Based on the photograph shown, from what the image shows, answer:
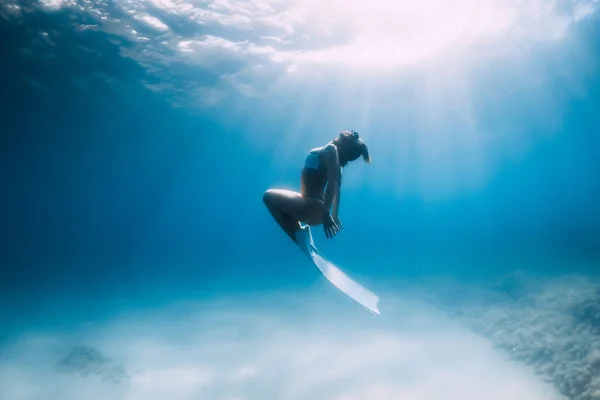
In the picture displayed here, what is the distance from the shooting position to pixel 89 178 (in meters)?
56.9

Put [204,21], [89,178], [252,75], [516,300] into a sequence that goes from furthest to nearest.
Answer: [89,178] → [252,75] → [516,300] → [204,21]

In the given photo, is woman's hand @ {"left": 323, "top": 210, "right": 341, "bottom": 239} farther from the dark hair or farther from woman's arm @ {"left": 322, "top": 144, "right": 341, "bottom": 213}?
the dark hair

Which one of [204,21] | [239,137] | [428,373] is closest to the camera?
[428,373]

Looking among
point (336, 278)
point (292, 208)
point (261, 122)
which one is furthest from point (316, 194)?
point (261, 122)

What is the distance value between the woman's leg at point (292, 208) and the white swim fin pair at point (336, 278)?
15cm

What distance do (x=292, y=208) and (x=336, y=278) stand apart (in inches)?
47.9

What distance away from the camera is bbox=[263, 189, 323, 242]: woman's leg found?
452 centimetres

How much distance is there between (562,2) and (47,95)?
3371cm

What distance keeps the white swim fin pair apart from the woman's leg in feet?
0.50

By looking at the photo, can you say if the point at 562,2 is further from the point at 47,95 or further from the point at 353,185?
the point at 353,185

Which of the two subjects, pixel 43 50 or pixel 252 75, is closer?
pixel 43 50

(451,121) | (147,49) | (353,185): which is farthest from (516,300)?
(353,185)

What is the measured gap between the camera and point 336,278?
16.1ft

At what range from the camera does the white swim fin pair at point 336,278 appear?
455 cm
